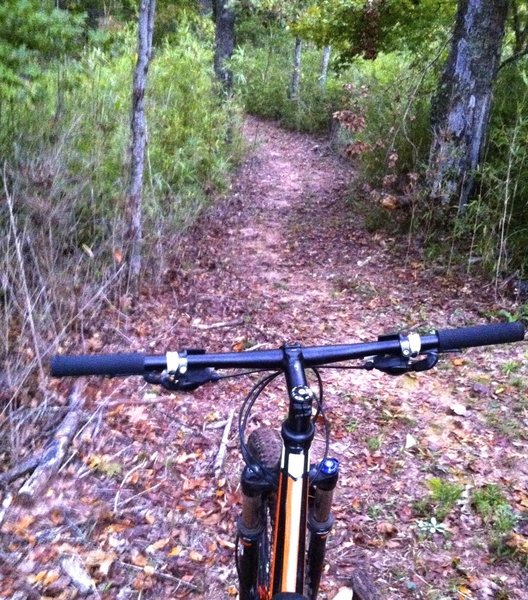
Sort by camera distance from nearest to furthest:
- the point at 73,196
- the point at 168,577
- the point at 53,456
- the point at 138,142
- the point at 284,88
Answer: the point at 168,577
the point at 53,456
the point at 73,196
the point at 138,142
the point at 284,88

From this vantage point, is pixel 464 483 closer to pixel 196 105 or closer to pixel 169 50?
pixel 196 105

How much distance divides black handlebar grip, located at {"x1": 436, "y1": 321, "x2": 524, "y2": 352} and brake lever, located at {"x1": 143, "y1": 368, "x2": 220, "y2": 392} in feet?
2.36

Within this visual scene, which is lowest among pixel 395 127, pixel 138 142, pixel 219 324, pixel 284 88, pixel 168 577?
pixel 168 577

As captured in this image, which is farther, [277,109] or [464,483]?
[277,109]

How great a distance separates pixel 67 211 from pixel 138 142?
88cm

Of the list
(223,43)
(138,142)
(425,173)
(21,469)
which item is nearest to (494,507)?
(21,469)

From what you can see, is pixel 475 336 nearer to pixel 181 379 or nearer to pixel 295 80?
pixel 181 379

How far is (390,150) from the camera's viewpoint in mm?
7031

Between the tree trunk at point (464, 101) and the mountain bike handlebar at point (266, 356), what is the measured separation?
485 centimetres

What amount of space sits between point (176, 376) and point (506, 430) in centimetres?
301

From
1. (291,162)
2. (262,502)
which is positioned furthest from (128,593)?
(291,162)

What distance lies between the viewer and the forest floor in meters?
2.93

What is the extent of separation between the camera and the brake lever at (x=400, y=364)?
1767 millimetres

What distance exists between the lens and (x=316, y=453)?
3.71 meters
